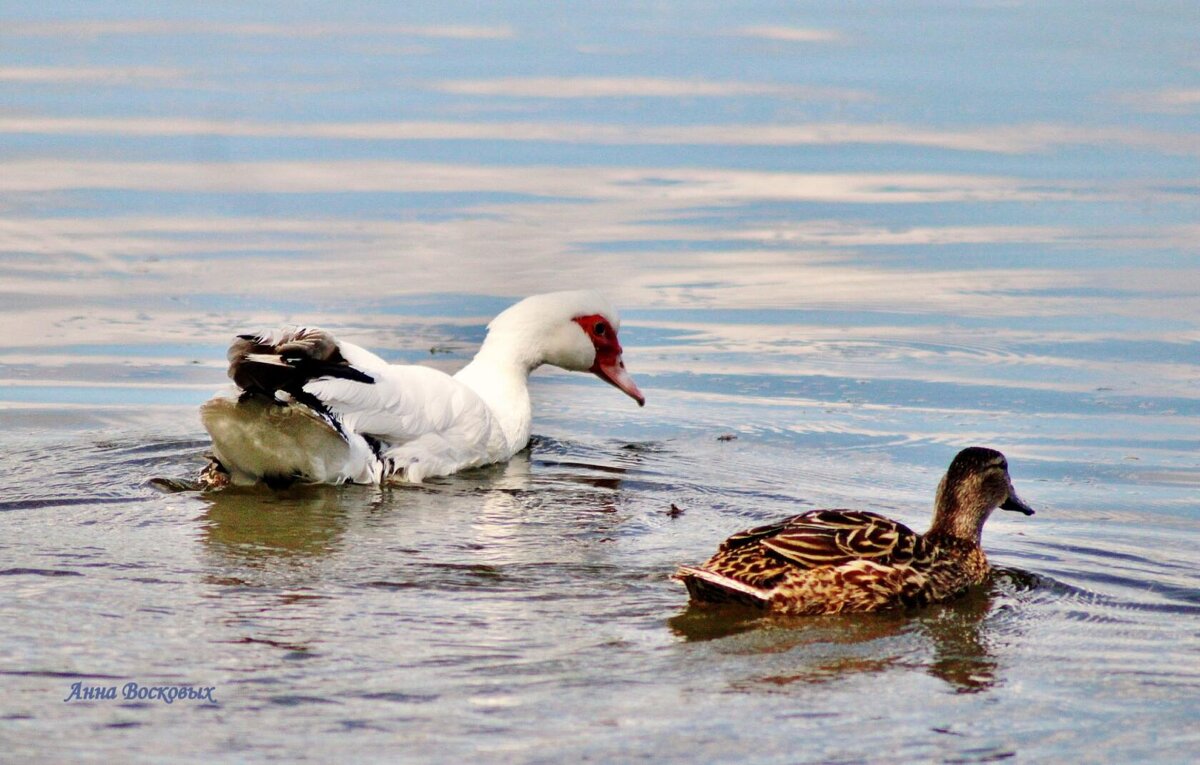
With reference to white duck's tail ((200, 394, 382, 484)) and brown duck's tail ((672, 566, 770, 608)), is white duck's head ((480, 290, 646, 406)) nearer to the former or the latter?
white duck's tail ((200, 394, 382, 484))

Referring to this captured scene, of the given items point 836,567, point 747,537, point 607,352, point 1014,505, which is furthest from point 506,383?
point 836,567

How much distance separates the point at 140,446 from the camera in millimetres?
10742

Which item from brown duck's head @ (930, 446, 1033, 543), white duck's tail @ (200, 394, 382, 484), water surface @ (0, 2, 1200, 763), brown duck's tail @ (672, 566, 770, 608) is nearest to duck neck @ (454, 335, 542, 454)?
water surface @ (0, 2, 1200, 763)

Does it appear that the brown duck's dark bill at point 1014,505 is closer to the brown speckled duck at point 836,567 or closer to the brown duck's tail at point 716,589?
the brown speckled duck at point 836,567

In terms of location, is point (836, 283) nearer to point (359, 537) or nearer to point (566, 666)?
point (359, 537)

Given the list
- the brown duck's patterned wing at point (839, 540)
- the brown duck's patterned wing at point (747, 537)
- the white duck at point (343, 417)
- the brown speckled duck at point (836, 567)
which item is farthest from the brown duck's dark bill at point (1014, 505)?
the white duck at point (343, 417)

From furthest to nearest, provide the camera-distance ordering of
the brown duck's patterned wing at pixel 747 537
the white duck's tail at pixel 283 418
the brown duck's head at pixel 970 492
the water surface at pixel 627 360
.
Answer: the white duck's tail at pixel 283 418 → the brown duck's head at pixel 970 492 → the brown duck's patterned wing at pixel 747 537 → the water surface at pixel 627 360

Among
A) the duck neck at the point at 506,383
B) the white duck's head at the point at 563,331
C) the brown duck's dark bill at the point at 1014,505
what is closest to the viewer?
the brown duck's dark bill at the point at 1014,505

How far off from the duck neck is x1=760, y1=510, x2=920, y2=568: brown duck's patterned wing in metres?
3.30

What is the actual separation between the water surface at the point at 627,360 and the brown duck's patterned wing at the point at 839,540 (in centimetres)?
29

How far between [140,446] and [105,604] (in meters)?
3.59

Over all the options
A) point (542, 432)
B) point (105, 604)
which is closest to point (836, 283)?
point (542, 432)

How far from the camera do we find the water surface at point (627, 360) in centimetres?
638

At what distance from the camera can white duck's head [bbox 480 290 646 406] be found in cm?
1172
